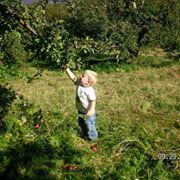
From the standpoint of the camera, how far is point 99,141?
7.85 meters

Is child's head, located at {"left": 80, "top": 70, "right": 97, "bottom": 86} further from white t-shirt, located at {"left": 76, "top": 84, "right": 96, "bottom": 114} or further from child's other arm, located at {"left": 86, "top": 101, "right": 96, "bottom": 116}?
child's other arm, located at {"left": 86, "top": 101, "right": 96, "bottom": 116}

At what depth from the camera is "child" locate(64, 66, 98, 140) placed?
7414 mm

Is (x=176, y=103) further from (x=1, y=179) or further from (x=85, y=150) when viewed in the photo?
(x=1, y=179)

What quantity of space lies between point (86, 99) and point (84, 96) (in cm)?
7

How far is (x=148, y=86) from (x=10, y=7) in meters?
8.84

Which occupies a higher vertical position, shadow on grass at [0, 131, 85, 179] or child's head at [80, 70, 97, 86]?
child's head at [80, 70, 97, 86]

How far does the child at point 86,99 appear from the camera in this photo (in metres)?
7.41

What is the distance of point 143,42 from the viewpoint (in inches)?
861

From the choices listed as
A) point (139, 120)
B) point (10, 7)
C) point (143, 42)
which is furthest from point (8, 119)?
point (143, 42)

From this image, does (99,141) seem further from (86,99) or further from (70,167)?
(70,167)
